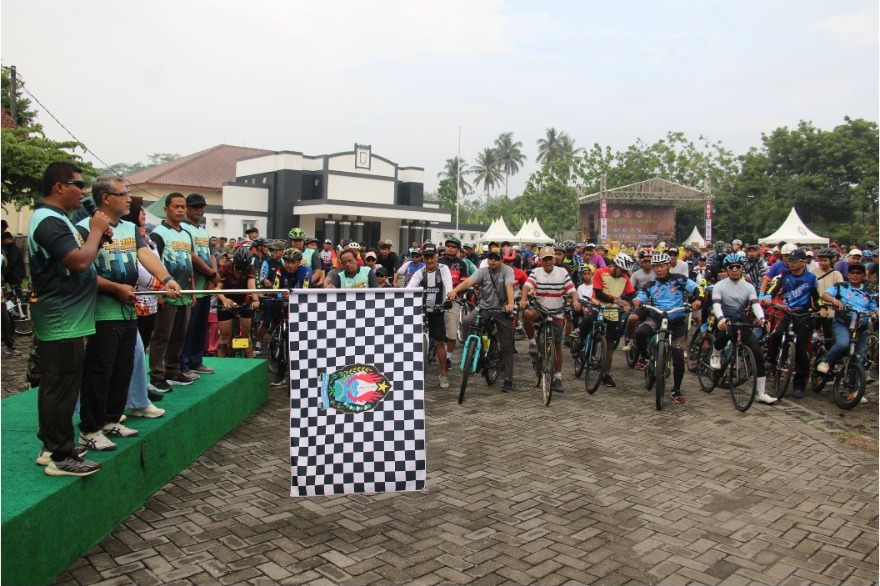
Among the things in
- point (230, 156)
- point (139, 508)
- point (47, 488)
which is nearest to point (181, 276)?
point (139, 508)

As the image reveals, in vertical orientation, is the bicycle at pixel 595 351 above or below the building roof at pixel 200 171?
below

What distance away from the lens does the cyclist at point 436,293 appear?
9.21 m

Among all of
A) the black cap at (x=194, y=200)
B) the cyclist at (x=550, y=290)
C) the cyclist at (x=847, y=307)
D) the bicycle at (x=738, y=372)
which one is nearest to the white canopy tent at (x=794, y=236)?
the cyclist at (x=847, y=307)

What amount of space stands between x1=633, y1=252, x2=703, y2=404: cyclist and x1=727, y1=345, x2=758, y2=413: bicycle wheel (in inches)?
23.5

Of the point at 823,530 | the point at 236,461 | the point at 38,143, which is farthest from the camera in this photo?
the point at 38,143

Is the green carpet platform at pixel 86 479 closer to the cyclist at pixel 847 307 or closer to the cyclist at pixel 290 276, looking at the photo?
the cyclist at pixel 290 276

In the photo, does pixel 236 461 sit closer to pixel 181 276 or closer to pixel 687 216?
pixel 181 276

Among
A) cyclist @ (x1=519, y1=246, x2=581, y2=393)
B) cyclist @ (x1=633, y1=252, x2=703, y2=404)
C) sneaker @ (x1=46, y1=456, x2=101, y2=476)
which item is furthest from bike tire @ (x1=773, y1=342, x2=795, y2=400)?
sneaker @ (x1=46, y1=456, x2=101, y2=476)

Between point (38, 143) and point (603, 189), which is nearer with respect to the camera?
point (38, 143)

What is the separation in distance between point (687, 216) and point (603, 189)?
54.5 ft

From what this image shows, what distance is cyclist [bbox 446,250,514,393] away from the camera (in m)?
8.97

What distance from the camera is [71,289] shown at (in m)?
4.12

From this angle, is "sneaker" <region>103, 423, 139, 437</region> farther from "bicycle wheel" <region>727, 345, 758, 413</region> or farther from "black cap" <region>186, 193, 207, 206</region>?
"bicycle wheel" <region>727, 345, 758, 413</region>

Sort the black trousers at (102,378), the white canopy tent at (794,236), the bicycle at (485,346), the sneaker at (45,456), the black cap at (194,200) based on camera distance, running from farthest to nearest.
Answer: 1. the white canopy tent at (794,236)
2. the bicycle at (485,346)
3. the black cap at (194,200)
4. the black trousers at (102,378)
5. the sneaker at (45,456)
